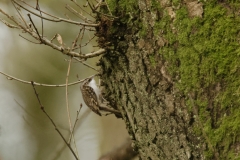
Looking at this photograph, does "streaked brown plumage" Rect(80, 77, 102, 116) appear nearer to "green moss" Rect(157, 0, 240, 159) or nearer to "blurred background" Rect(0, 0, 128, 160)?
"green moss" Rect(157, 0, 240, 159)

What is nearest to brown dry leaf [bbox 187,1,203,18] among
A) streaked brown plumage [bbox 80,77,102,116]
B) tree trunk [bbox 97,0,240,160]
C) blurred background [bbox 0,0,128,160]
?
tree trunk [bbox 97,0,240,160]

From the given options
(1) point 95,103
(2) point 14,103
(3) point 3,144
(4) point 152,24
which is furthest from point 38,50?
(4) point 152,24

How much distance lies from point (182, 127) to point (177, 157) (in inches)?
3.5

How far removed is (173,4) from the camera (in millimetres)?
932

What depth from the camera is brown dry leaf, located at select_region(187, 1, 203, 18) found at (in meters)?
0.89

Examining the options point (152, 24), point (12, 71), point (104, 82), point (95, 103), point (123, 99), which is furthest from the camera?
point (12, 71)

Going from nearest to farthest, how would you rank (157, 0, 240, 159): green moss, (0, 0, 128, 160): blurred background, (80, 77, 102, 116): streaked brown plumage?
(157, 0, 240, 159): green moss, (80, 77, 102, 116): streaked brown plumage, (0, 0, 128, 160): blurred background

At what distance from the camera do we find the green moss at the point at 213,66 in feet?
2.82

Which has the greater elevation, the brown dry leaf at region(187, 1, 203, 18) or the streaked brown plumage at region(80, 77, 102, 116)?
the streaked brown plumage at region(80, 77, 102, 116)

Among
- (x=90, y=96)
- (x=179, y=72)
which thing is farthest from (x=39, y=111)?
(x=179, y=72)

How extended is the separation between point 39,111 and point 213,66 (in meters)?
2.25

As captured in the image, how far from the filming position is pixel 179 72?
0.94 m

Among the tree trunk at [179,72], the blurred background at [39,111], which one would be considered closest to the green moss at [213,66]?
the tree trunk at [179,72]

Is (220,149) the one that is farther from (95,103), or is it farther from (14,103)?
(14,103)
